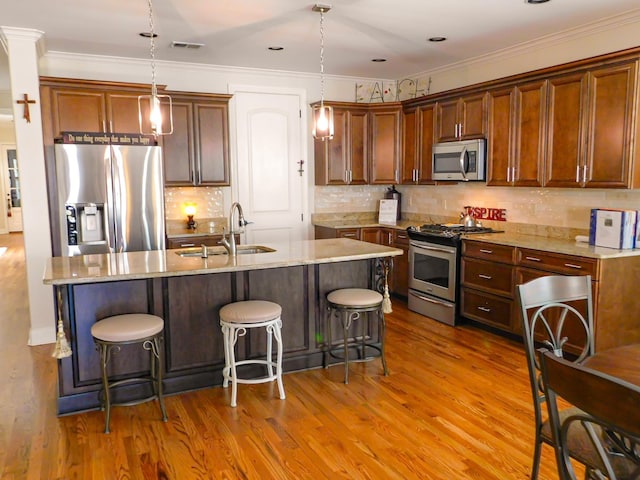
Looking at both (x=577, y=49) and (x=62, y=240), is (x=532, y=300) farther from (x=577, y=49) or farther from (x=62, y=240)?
(x=62, y=240)

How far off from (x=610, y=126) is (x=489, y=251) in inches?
54.4

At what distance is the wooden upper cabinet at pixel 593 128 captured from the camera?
3.77 meters

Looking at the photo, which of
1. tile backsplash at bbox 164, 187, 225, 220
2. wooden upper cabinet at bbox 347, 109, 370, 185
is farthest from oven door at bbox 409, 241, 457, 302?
tile backsplash at bbox 164, 187, 225, 220

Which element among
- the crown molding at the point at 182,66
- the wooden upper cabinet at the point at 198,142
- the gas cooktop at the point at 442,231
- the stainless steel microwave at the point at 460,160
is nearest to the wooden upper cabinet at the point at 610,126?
the stainless steel microwave at the point at 460,160

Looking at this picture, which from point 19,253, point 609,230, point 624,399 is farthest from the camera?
point 19,253

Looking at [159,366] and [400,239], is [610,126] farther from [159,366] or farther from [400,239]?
[159,366]

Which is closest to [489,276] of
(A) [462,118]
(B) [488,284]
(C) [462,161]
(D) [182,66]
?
(B) [488,284]

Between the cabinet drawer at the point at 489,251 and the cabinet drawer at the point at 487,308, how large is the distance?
1.14ft

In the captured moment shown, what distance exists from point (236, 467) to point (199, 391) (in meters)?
1.01

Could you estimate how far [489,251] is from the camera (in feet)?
15.0

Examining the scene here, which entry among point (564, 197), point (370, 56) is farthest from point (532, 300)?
point (370, 56)

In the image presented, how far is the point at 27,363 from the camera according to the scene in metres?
4.09

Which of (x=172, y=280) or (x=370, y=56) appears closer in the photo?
(x=172, y=280)

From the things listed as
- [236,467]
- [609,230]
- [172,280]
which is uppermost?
[609,230]
